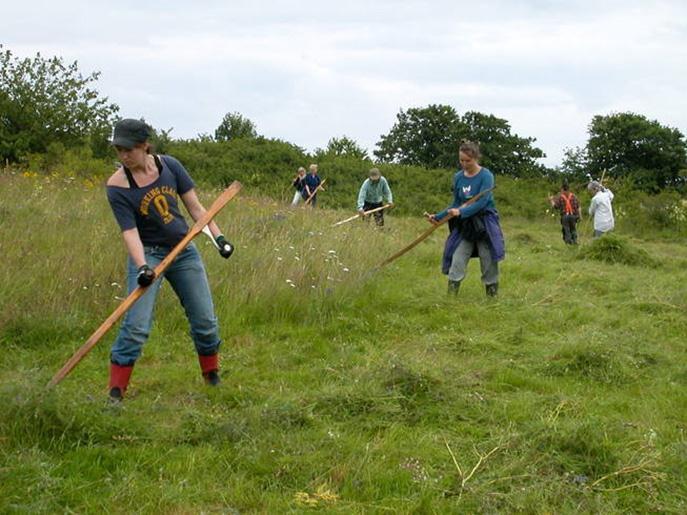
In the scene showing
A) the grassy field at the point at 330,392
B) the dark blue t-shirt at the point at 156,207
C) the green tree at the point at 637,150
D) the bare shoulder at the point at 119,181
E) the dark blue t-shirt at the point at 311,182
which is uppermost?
the green tree at the point at 637,150

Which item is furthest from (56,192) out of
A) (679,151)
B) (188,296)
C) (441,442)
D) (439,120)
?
(439,120)

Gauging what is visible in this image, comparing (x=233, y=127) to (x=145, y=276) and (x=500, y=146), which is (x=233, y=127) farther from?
(x=145, y=276)

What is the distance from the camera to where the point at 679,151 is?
37.7m

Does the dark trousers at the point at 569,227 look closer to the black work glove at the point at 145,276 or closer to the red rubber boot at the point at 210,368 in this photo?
the red rubber boot at the point at 210,368

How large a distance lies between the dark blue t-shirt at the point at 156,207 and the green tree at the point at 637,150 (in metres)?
34.9

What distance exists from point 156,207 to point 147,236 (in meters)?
0.19

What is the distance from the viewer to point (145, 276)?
4.21 meters

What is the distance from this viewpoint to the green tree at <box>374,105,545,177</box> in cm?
4372

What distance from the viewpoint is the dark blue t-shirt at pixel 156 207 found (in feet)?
14.5

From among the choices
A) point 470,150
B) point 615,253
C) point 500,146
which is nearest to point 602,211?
point 615,253

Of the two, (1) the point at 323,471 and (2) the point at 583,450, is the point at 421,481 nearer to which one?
(1) the point at 323,471

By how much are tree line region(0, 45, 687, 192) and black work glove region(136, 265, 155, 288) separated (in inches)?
483

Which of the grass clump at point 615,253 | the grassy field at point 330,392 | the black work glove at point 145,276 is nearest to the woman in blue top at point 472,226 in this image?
the grassy field at point 330,392

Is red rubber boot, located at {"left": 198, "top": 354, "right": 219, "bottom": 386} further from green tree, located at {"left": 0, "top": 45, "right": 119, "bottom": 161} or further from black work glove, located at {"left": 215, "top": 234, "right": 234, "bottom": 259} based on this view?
green tree, located at {"left": 0, "top": 45, "right": 119, "bottom": 161}
